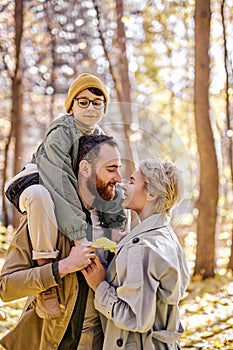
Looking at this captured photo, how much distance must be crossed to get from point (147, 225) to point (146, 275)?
250 mm

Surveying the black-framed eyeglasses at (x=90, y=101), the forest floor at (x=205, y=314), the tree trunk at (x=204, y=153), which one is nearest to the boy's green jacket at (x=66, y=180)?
the black-framed eyeglasses at (x=90, y=101)

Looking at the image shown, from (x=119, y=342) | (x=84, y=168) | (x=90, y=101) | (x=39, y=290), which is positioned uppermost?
(x=90, y=101)

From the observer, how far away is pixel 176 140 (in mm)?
2664

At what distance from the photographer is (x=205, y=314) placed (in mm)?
6836

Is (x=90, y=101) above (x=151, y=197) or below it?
above

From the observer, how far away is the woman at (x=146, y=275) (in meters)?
2.29

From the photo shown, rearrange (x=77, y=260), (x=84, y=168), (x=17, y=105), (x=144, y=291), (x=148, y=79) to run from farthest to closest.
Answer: (x=148, y=79) < (x=17, y=105) < (x=84, y=168) < (x=77, y=260) < (x=144, y=291)

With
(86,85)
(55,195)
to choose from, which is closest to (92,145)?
(55,195)

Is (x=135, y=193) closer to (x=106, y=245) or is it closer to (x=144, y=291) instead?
(x=106, y=245)

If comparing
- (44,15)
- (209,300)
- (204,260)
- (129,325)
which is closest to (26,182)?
(129,325)

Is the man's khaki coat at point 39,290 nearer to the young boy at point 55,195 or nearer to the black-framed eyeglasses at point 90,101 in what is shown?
the young boy at point 55,195

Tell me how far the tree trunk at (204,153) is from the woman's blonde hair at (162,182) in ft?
21.7

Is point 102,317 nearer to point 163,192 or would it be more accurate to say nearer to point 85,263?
point 85,263

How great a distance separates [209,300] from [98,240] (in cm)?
552
